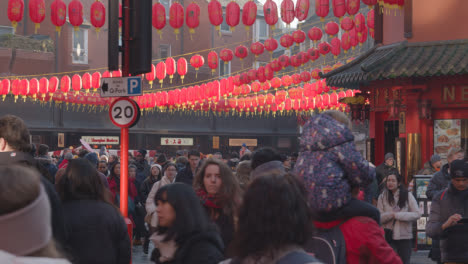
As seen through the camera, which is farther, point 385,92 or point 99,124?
point 99,124

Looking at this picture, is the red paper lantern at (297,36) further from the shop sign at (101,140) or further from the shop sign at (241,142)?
the shop sign at (241,142)

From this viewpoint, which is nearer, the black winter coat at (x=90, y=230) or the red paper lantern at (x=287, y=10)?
the black winter coat at (x=90, y=230)

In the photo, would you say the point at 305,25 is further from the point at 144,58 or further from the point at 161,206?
the point at 161,206

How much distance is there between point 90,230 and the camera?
471 cm

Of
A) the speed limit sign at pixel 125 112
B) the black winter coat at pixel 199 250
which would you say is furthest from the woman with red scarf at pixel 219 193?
the speed limit sign at pixel 125 112

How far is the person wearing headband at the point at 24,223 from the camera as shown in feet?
7.10

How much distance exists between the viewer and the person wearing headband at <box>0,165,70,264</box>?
2.16 meters

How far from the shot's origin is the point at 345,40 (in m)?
19.0

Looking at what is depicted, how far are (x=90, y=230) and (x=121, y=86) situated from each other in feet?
14.4

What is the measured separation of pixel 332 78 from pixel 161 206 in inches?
497

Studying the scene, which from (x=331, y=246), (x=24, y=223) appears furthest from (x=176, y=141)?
(x=24, y=223)

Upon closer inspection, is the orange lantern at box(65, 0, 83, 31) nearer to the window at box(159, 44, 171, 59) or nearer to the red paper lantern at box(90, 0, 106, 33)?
the red paper lantern at box(90, 0, 106, 33)

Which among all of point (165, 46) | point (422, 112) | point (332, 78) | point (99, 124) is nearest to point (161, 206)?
point (422, 112)

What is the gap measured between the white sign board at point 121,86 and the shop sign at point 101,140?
2745cm
